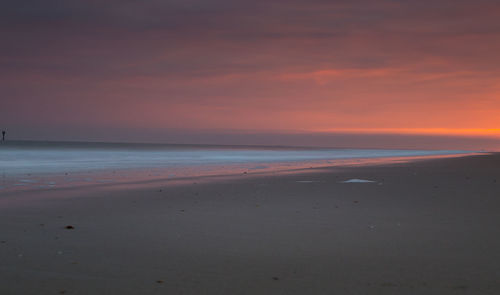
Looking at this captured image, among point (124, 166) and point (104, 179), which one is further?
point (124, 166)

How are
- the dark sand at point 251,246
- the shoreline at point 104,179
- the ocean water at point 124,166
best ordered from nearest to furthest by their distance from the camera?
the dark sand at point 251,246
the shoreline at point 104,179
the ocean water at point 124,166

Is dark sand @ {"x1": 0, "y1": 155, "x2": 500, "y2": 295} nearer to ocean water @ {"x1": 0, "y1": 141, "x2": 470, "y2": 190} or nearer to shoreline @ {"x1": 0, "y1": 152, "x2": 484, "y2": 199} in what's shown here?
shoreline @ {"x1": 0, "y1": 152, "x2": 484, "y2": 199}

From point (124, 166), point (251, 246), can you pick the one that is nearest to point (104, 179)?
point (124, 166)

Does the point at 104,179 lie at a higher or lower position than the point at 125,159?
lower

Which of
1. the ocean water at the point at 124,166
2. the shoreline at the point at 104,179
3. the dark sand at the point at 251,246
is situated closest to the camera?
the dark sand at the point at 251,246

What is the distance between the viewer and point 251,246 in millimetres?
5465

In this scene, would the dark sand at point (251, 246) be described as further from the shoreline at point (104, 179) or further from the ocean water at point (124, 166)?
the ocean water at point (124, 166)

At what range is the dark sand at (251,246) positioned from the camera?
4.02 m

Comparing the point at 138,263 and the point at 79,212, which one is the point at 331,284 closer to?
the point at 138,263

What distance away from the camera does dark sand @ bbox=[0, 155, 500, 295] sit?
13.2ft

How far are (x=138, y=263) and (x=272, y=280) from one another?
149cm

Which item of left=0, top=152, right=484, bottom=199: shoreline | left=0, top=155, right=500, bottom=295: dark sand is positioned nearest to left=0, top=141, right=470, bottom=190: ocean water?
left=0, top=152, right=484, bottom=199: shoreline

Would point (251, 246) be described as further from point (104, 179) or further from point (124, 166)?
point (124, 166)

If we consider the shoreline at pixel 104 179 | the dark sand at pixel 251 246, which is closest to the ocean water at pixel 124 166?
the shoreline at pixel 104 179
